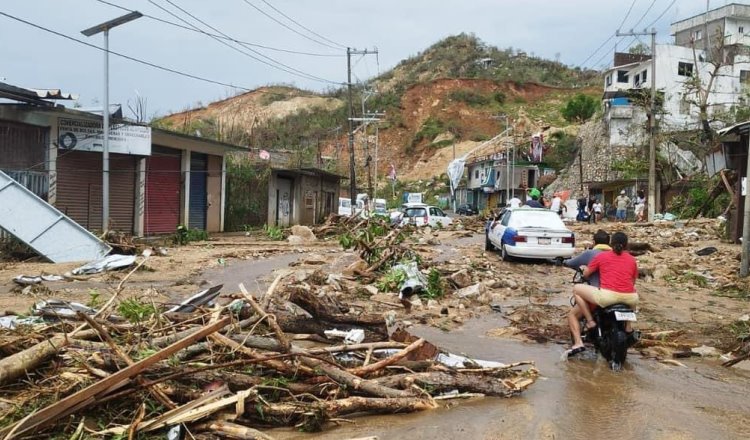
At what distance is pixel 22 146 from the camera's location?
60.0 ft

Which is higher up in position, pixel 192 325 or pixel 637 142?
pixel 637 142

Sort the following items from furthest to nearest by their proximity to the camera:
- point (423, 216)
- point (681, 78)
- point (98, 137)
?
point (681, 78) < point (423, 216) < point (98, 137)

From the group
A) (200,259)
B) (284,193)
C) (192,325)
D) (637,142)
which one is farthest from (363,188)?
(192,325)

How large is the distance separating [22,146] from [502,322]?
1572 cm

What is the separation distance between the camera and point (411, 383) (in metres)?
5.12

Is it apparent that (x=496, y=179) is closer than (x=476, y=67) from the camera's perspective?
Yes

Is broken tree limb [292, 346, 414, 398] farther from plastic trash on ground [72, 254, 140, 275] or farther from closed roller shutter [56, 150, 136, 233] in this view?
closed roller shutter [56, 150, 136, 233]

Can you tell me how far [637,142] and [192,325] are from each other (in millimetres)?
48865

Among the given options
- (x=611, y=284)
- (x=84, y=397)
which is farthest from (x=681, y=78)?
(x=84, y=397)

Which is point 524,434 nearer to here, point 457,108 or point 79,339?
point 79,339

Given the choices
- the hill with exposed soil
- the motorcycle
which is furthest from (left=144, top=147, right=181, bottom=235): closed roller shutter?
the hill with exposed soil

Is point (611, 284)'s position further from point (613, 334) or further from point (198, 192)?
point (198, 192)

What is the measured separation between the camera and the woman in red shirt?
6641mm

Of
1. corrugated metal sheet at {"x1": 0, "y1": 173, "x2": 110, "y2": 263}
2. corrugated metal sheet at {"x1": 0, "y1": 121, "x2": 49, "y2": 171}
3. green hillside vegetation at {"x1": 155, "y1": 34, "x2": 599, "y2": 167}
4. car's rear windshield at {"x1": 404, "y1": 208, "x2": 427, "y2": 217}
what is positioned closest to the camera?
corrugated metal sheet at {"x1": 0, "y1": 173, "x2": 110, "y2": 263}
